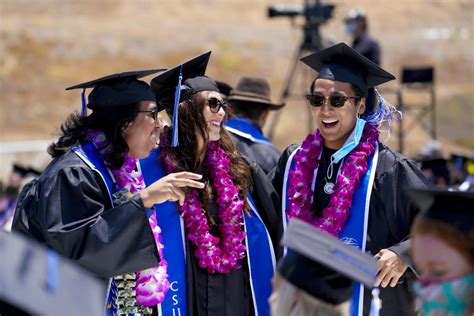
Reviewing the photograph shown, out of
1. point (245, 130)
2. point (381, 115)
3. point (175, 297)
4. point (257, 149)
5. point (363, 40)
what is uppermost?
point (381, 115)

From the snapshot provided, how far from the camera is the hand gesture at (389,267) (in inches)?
165

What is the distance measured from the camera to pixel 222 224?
15.2 feet

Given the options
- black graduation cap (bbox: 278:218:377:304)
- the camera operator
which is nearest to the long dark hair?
black graduation cap (bbox: 278:218:377:304)

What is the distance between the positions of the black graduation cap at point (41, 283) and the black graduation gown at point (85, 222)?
190 centimetres

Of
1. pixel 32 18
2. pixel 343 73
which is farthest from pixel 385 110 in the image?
pixel 32 18

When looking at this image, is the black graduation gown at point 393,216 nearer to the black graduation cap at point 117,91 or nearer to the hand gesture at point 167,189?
the hand gesture at point 167,189

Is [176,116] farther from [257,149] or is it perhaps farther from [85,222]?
[257,149]

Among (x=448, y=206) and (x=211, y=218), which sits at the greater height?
(x=448, y=206)

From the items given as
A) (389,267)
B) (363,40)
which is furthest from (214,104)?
(363,40)

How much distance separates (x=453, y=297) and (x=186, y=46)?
31451mm

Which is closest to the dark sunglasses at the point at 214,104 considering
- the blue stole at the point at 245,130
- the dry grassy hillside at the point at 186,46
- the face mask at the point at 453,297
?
the blue stole at the point at 245,130

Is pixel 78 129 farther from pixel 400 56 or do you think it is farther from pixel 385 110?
pixel 400 56

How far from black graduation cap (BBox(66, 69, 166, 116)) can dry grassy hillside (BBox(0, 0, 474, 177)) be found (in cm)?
2152

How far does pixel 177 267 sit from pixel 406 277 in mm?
1116
